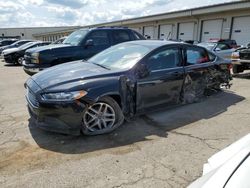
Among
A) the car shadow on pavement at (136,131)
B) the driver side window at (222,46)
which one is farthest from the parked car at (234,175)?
the driver side window at (222,46)

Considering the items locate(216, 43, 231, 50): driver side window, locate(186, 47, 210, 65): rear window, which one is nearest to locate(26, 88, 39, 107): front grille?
locate(186, 47, 210, 65): rear window

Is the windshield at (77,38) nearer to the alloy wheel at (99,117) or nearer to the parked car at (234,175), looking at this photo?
the alloy wheel at (99,117)

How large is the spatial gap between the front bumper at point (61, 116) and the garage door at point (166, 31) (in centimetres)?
2515

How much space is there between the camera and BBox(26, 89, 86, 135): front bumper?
3.87 m

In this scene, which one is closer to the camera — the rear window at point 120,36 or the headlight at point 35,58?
the headlight at point 35,58

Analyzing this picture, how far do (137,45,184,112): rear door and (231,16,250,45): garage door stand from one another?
1613 cm

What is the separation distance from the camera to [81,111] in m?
3.96

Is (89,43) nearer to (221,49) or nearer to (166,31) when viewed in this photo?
(221,49)

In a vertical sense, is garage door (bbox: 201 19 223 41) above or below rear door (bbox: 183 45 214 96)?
above

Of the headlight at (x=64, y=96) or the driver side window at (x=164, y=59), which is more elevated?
the driver side window at (x=164, y=59)

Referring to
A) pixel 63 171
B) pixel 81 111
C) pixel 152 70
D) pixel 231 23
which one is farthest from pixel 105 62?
pixel 231 23

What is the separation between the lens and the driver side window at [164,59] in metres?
4.96

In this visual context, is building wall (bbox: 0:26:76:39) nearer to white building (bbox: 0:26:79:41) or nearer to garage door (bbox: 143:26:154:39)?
white building (bbox: 0:26:79:41)

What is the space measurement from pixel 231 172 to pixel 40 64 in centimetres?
746
